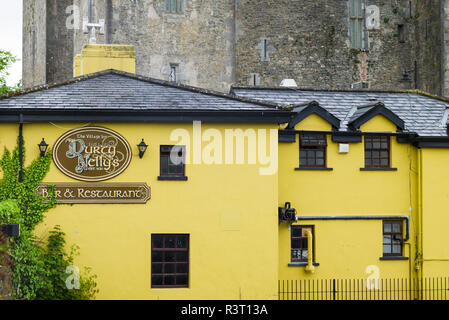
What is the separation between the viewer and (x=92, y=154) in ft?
68.0

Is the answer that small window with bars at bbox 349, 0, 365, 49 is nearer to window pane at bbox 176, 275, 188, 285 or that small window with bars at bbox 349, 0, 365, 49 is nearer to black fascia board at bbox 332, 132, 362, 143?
black fascia board at bbox 332, 132, 362, 143

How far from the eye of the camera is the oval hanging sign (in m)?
20.6

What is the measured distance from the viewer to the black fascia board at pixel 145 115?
20.4 metres

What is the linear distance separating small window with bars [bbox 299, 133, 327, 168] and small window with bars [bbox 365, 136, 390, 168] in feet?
4.59

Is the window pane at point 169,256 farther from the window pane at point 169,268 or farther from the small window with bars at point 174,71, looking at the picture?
the small window with bars at point 174,71

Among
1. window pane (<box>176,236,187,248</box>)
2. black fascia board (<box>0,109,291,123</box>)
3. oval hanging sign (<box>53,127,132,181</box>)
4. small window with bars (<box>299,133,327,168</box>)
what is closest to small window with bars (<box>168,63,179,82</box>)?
→ small window with bars (<box>299,133,327,168</box>)

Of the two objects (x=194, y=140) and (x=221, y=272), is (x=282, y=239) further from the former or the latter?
(x=194, y=140)

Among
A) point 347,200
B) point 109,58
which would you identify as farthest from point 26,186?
point 347,200

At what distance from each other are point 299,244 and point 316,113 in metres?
3.90

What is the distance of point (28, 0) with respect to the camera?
50781 mm

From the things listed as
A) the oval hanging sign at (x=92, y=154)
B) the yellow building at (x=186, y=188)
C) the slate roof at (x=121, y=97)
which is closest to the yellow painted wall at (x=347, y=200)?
the yellow building at (x=186, y=188)

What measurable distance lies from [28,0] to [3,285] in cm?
3550

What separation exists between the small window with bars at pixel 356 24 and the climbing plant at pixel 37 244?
2825 cm

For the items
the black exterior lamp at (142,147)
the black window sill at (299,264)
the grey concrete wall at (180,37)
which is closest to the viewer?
the black exterior lamp at (142,147)
